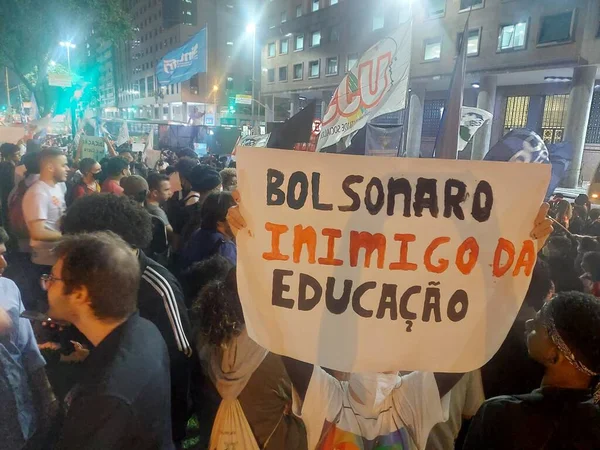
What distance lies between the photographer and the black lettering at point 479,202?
1.73m

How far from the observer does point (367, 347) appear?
1.76 metres

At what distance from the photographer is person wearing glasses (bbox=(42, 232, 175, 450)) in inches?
63.4

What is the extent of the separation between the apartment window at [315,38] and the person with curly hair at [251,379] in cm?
4181

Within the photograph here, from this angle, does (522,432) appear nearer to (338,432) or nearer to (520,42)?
(338,432)

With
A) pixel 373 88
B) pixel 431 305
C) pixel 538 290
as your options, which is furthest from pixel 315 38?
pixel 431 305

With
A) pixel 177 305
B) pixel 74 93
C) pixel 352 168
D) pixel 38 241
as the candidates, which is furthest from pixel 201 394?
pixel 74 93

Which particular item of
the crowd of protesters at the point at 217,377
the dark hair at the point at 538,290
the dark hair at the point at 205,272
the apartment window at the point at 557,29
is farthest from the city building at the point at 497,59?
the crowd of protesters at the point at 217,377

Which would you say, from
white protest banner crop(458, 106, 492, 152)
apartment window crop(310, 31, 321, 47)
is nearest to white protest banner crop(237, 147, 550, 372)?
white protest banner crop(458, 106, 492, 152)

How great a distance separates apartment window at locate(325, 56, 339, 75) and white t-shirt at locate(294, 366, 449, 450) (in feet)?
128

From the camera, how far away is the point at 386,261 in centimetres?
177

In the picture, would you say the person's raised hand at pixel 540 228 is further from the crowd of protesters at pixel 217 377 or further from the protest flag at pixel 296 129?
the protest flag at pixel 296 129

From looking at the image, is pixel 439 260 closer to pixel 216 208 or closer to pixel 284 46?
pixel 216 208

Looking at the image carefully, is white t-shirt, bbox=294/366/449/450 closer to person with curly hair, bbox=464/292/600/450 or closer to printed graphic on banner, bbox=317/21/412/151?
person with curly hair, bbox=464/292/600/450

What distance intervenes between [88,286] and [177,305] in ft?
2.60
